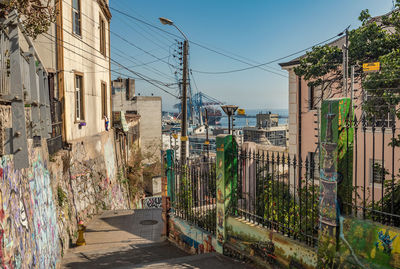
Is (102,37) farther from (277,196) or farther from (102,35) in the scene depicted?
(277,196)

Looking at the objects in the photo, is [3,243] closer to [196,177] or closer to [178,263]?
[178,263]

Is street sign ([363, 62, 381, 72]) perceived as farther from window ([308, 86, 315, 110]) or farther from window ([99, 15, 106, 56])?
window ([99, 15, 106, 56])

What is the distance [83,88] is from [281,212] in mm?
10617

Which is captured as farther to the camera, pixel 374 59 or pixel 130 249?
pixel 374 59

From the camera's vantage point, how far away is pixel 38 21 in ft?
27.5

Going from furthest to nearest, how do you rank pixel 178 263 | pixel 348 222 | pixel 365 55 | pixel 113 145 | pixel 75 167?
1. pixel 113 145
2. pixel 75 167
3. pixel 365 55
4. pixel 178 263
5. pixel 348 222

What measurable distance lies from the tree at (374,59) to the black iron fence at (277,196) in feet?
4.92

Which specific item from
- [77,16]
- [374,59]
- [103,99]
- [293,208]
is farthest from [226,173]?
[103,99]

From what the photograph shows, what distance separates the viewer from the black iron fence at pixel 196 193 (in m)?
8.04

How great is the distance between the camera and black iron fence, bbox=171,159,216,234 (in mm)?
8039

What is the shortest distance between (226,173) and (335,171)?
8.78 ft

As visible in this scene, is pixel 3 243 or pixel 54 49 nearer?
pixel 3 243

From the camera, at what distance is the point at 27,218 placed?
17.0ft

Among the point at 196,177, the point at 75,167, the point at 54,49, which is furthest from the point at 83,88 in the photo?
the point at 196,177
